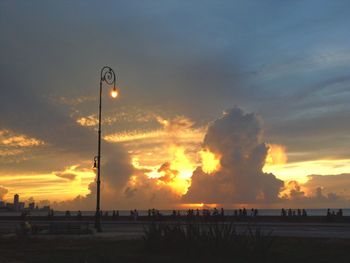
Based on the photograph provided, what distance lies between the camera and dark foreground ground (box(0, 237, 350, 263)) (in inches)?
600

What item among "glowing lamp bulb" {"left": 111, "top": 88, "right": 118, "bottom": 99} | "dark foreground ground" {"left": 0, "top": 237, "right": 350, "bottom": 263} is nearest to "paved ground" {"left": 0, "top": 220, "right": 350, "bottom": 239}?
"dark foreground ground" {"left": 0, "top": 237, "right": 350, "bottom": 263}

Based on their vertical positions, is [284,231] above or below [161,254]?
above

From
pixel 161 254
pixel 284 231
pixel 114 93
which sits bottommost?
pixel 161 254

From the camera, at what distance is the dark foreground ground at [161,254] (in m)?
15.2

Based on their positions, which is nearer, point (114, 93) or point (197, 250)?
point (197, 250)

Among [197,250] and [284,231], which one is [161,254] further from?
[284,231]

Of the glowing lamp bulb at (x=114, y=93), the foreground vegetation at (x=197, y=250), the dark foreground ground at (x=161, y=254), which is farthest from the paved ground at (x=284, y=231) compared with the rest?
the glowing lamp bulb at (x=114, y=93)

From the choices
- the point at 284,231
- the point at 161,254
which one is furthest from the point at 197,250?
the point at 284,231

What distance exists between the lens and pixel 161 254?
16984 millimetres

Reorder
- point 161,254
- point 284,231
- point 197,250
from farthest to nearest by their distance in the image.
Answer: point 284,231 → point 161,254 → point 197,250

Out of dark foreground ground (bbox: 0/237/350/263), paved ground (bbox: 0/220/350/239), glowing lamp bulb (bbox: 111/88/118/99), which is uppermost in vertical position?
glowing lamp bulb (bbox: 111/88/118/99)

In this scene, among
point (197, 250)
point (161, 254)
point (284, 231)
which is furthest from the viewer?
point (284, 231)

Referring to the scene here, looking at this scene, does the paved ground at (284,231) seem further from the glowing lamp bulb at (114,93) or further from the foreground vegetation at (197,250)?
the glowing lamp bulb at (114,93)

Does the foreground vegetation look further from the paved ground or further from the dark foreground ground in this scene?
the paved ground
